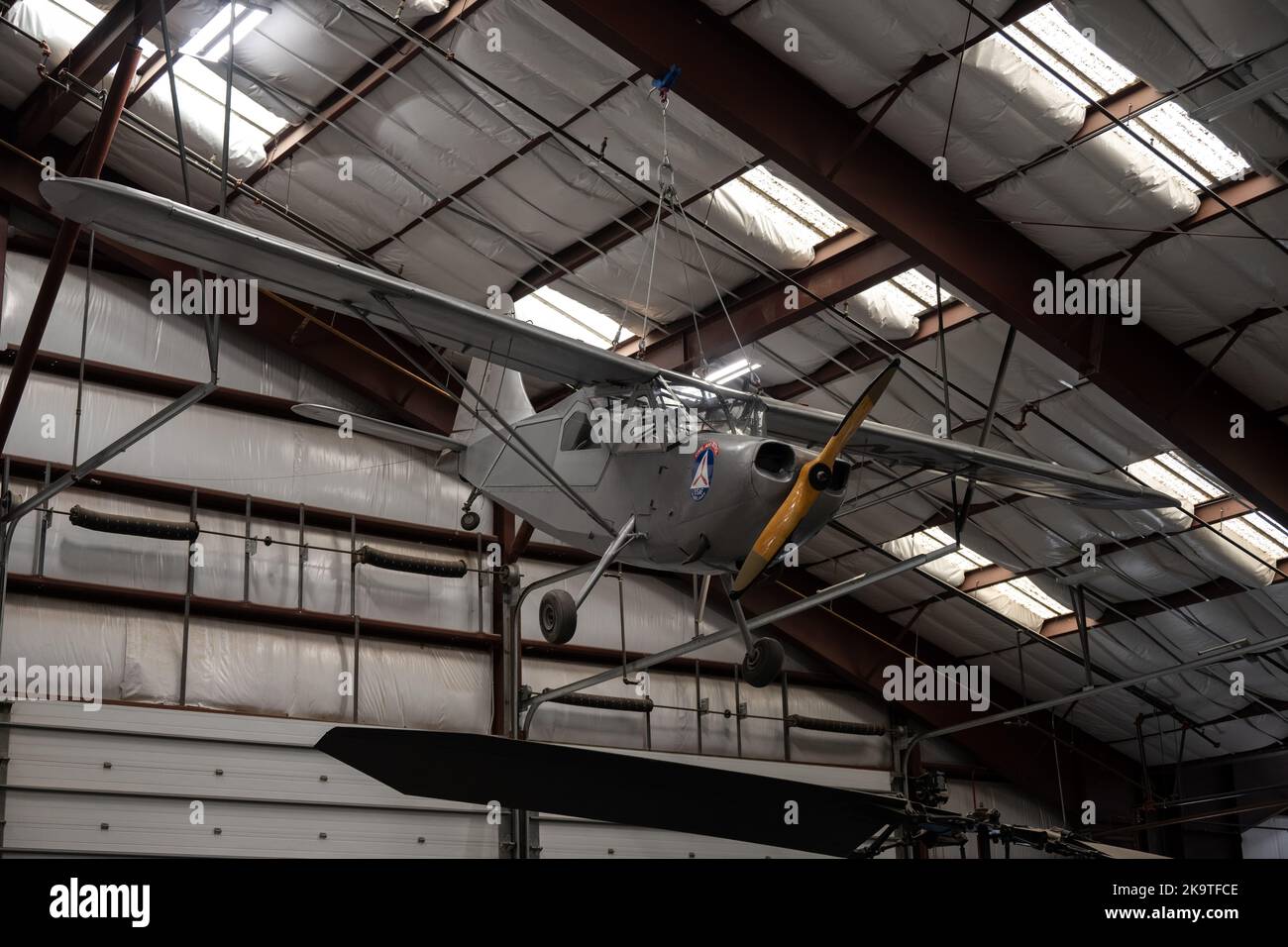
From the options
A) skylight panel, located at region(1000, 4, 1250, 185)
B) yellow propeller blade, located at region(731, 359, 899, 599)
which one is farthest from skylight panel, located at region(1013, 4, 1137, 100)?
yellow propeller blade, located at region(731, 359, 899, 599)

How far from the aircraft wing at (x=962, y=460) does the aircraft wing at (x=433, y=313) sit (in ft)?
0.04

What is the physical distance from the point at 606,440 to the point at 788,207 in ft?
17.0

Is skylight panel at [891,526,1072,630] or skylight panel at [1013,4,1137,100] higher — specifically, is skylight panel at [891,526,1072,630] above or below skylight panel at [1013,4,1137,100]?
below

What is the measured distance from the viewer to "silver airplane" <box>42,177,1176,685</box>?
8750 millimetres

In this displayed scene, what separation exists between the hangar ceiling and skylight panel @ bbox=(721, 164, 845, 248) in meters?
0.04

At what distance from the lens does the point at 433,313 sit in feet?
32.4

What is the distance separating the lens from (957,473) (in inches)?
489

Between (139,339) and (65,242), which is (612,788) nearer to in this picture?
(65,242)

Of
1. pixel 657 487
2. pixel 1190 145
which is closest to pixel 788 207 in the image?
pixel 1190 145

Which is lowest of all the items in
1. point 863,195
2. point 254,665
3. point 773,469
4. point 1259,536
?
point 254,665

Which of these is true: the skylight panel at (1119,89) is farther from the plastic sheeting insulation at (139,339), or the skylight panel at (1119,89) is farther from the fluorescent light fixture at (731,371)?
the plastic sheeting insulation at (139,339)

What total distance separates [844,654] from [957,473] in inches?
355

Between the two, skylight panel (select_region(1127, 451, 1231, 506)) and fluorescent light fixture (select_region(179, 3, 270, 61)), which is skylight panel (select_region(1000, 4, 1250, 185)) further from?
fluorescent light fixture (select_region(179, 3, 270, 61))
